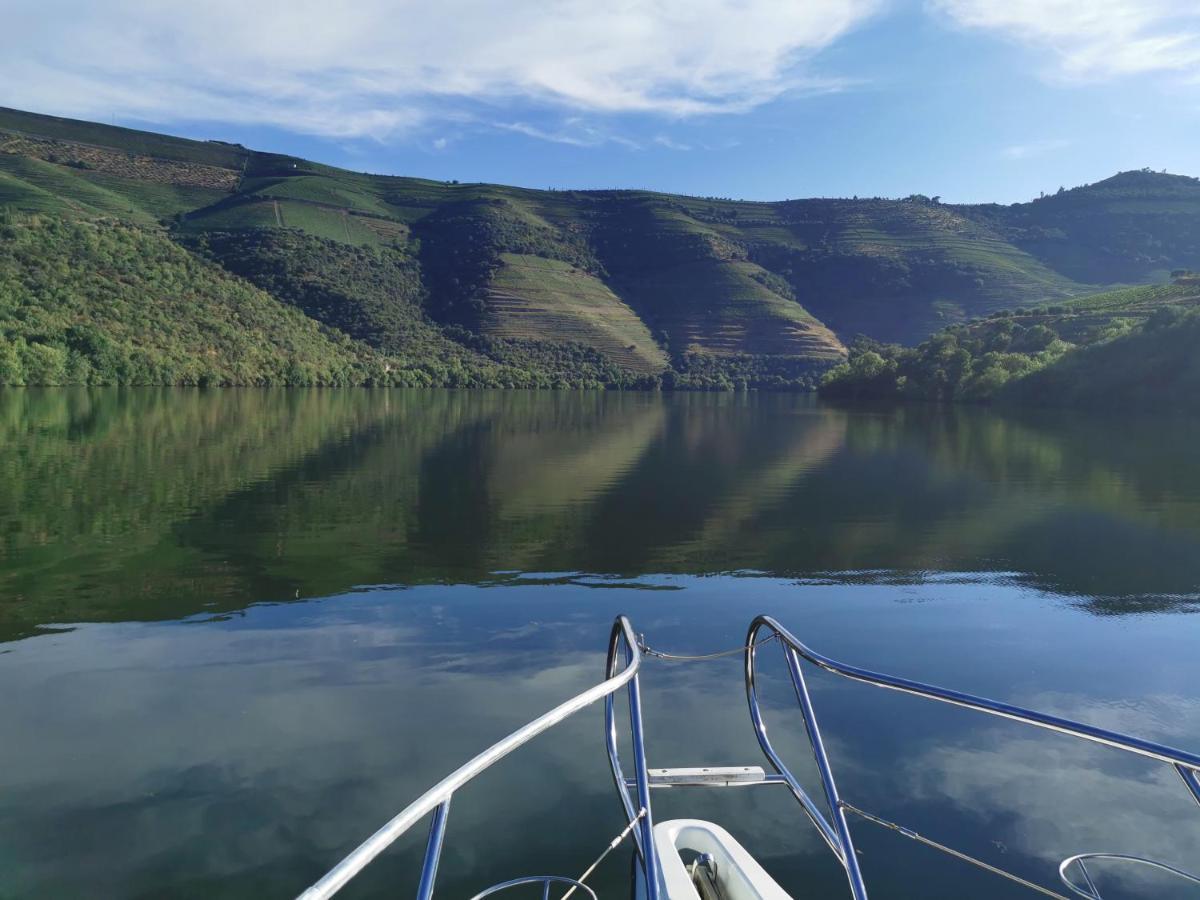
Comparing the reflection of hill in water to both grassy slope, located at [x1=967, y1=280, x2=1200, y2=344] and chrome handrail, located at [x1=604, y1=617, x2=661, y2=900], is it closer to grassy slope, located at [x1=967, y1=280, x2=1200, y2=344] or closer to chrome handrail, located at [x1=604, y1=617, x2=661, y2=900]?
chrome handrail, located at [x1=604, y1=617, x2=661, y2=900]

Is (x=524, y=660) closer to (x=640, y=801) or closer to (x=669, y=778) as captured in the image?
(x=669, y=778)

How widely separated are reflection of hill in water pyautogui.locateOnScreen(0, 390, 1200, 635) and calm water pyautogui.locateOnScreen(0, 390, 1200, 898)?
0.16m

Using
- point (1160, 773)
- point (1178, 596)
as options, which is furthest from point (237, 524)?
point (1178, 596)

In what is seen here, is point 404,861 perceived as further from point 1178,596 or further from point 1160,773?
point 1178,596

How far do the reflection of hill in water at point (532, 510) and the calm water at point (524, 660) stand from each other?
156 mm

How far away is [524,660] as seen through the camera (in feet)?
38.0

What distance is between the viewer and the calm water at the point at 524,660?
24.0 ft

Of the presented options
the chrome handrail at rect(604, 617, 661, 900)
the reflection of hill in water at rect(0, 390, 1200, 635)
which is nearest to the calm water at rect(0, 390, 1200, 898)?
the reflection of hill in water at rect(0, 390, 1200, 635)

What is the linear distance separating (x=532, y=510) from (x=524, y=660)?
12.3m

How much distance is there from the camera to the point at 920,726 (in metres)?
9.79

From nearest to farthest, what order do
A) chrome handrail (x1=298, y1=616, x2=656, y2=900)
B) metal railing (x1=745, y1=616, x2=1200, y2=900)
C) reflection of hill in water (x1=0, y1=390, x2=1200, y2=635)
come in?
chrome handrail (x1=298, y1=616, x2=656, y2=900), metal railing (x1=745, y1=616, x2=1200, y2=900), reflection of hill in water (x1=0, y1=390, x2=1200, y2=635)

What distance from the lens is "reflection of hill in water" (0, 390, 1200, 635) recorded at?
1631cm

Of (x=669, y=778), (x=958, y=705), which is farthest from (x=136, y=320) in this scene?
(x=958, y=705)

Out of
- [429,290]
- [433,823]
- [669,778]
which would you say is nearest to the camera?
[433,823]
